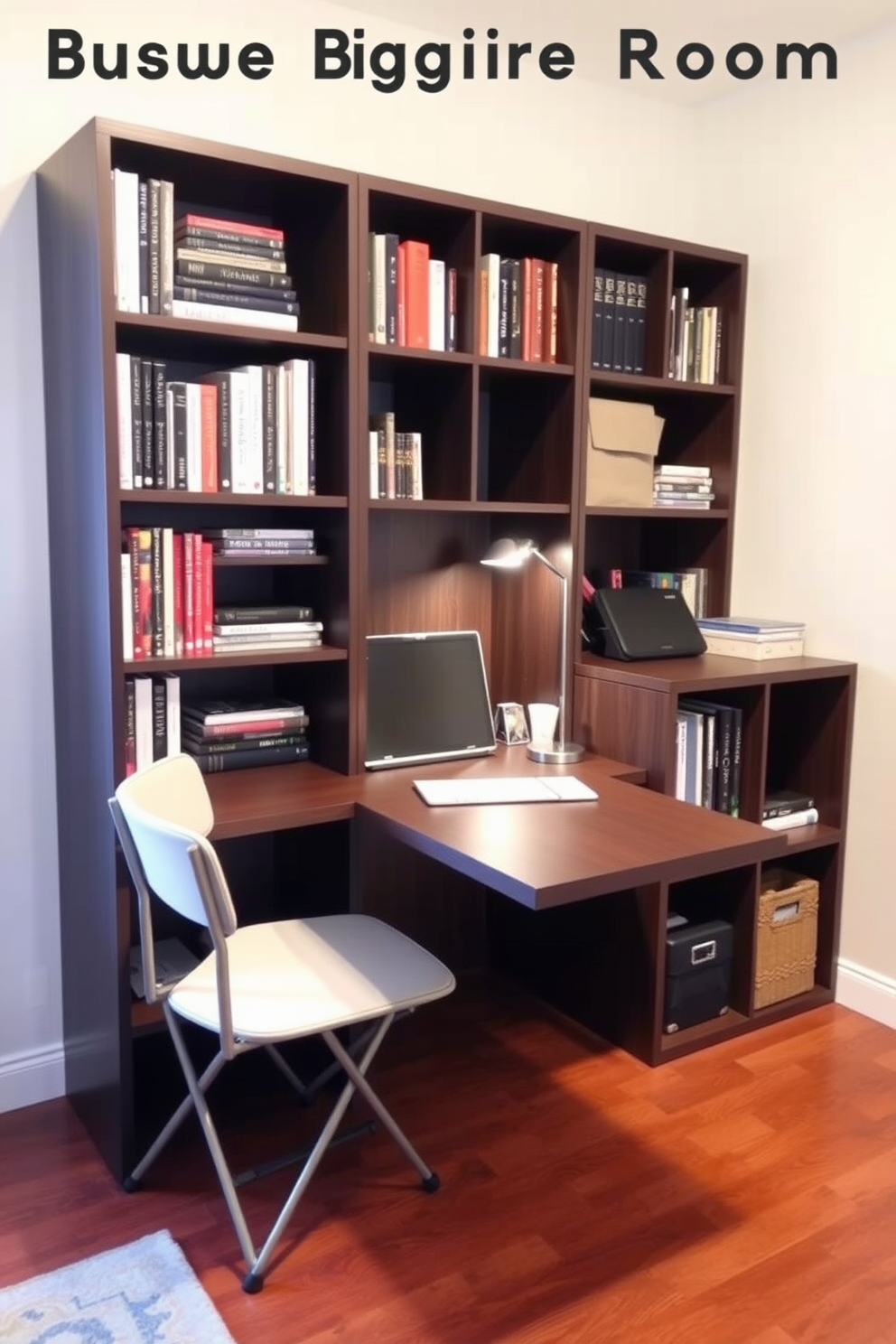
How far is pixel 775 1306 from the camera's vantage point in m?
1.84

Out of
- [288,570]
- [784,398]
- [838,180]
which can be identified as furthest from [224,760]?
[838,180]

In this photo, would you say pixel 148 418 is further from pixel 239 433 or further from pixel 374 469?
pixel 374 469

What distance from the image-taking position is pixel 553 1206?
2.09 m

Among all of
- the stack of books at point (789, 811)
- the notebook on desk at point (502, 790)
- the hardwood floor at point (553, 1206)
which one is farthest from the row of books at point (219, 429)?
the stack of books at point (789, 811)

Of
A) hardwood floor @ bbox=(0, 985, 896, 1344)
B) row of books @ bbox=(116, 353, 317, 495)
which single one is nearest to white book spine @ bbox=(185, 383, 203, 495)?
row of books @ bbox=(116, 353, 317, 495)

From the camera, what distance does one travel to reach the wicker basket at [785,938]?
282cm

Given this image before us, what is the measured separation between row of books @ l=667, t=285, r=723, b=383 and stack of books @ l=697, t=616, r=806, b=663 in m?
0.70

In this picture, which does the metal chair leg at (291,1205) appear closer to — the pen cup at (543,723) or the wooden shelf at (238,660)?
the wooden shelf at (238,660)

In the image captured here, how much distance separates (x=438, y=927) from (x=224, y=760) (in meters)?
0.93

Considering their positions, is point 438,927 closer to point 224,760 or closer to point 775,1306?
point 224,760

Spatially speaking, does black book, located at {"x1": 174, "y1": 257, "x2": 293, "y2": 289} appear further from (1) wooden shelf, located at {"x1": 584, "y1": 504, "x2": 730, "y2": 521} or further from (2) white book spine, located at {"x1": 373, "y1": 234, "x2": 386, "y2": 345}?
(1) wooden shelf, located at {"x1": 584, "y1": 504, "x2": 730, "y2": 521}

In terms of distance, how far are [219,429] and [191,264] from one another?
329 millimetres

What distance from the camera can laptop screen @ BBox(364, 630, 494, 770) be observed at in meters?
2.58

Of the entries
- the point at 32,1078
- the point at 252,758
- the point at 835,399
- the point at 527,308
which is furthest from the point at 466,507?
the point at 32,1078
